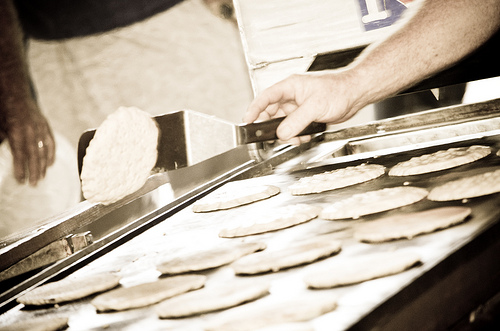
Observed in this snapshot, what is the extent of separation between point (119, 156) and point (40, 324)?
0.84 meters

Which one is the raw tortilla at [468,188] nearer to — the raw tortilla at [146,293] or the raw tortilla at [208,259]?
the raw tortilla at [208,259]

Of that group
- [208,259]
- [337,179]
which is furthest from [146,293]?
[337,179]

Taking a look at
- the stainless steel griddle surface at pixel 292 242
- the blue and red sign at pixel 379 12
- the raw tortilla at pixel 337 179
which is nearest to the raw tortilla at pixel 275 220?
the stainless steel griddle surface at pixel 292 242

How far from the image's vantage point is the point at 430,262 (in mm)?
1054

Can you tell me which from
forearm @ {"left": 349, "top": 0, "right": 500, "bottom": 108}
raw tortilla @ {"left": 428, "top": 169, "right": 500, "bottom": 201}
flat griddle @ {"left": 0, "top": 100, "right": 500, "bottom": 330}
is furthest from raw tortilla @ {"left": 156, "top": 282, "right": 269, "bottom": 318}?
forearm @ {"left": 349, "top": 0, "right": 500, "bottom": 108}

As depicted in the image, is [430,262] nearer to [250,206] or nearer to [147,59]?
[250,206]

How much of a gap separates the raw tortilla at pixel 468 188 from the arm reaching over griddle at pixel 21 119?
3.39 metres

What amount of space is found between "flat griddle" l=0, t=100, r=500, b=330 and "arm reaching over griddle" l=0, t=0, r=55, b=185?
210 cm

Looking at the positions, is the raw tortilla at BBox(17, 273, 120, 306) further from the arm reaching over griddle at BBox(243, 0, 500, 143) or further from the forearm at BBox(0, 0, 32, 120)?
the forearm at BBox(0, 0, 32, 120)

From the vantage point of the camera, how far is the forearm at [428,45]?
2480 millimetres

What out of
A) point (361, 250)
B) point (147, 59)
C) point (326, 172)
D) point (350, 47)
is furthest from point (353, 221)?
point (147, 59)

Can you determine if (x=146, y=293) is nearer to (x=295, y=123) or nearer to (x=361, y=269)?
(x=361, y=269)

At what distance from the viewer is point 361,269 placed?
1.11m

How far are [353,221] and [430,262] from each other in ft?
1.62
